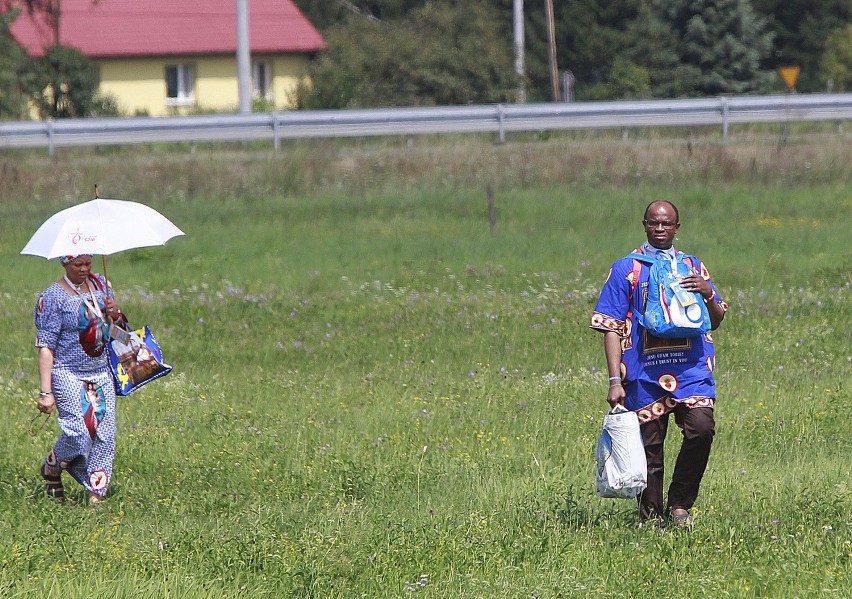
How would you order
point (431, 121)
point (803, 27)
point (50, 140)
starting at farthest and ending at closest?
1. point (803, 27)
2. point (431, 121)
3. point (50, 140)

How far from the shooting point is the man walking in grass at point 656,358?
6473 mm

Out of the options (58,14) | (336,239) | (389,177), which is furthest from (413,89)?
(336,239)

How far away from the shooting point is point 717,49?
145 feet

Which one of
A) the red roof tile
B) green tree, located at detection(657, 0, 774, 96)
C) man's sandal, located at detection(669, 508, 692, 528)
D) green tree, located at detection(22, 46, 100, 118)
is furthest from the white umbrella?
green tree, located at detection(657, 0, 774, 96)

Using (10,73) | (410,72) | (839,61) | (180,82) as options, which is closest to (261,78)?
(180,82)

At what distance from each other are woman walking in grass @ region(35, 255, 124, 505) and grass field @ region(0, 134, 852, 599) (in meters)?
0.28

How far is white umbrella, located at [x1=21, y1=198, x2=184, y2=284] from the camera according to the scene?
7137 millimetres

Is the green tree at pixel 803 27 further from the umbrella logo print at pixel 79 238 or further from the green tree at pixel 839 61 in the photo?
the umbrella logo print at pixel 79 238

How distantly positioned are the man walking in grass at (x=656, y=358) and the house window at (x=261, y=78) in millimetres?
41269

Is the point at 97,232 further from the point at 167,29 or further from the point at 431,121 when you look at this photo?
the point at 167,29

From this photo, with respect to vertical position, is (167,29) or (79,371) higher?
(167,29)

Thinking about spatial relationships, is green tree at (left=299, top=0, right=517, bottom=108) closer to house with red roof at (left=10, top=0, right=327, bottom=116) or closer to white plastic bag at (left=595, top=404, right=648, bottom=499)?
house with red roof at (left=10, top=0, right=327, bottom=116)

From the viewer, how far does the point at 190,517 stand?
24.2 ft

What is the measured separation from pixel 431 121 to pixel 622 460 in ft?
66.4
